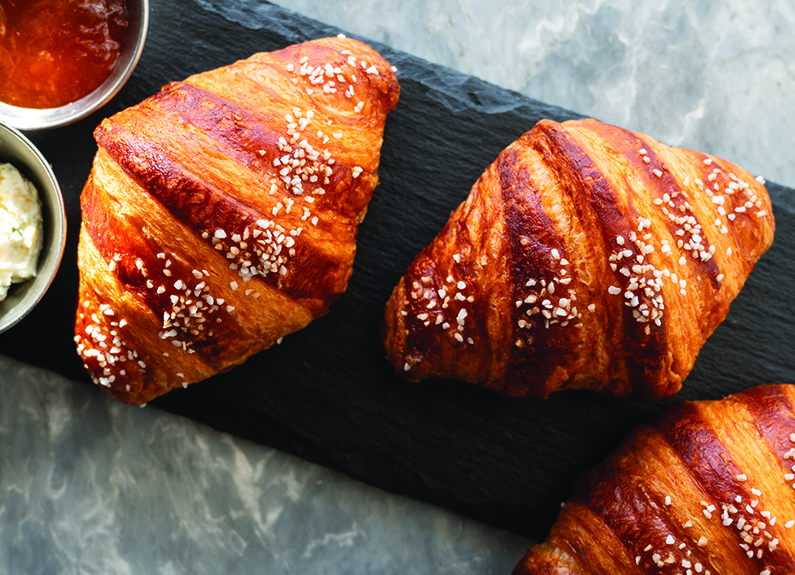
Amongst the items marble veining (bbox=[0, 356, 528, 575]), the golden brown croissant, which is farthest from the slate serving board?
the golden brown croissant

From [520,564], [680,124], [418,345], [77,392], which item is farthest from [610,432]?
[77,392]

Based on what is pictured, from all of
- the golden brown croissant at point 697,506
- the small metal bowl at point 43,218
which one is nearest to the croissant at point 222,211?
the small metal bowl at point 43,218

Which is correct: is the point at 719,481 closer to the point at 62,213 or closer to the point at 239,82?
the point at 239,82

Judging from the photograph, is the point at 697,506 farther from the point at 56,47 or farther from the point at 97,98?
the point at 56,47

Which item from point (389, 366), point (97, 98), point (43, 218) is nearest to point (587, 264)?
point (389, 366)

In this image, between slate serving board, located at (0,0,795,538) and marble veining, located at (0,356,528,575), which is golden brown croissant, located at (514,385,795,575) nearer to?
slate serving board, located at (0,0,795,538)

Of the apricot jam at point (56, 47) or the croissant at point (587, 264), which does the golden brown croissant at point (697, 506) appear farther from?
the apricot jam at point (56, 47)
